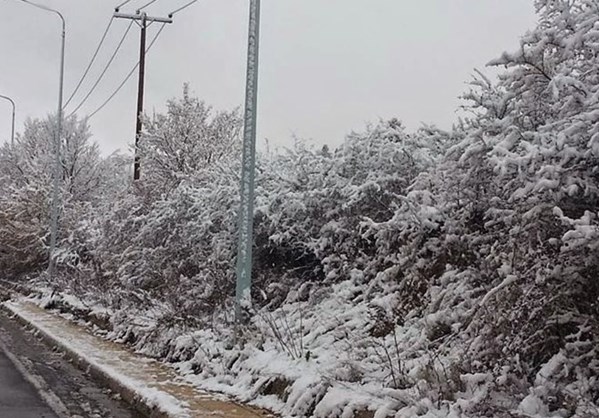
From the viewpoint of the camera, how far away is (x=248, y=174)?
1012cm

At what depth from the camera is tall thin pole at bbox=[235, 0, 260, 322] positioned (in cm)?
1003

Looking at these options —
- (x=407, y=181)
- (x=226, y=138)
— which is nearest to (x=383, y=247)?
(x=407, y=181)

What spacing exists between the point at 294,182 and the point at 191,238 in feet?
8.68

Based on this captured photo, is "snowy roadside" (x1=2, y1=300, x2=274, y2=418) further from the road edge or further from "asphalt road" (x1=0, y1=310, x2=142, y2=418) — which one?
"asphalt road" (x1=0, y1=310, x2=142, y2=418)

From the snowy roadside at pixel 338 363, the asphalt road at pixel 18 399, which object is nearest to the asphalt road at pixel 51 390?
the asphalt road at pixel 18 399

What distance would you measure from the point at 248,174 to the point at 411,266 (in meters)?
2.54

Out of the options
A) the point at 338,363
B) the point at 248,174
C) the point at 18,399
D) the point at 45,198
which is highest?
the point at 45,198

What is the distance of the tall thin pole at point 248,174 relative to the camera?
395 inches

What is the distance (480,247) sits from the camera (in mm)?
8000

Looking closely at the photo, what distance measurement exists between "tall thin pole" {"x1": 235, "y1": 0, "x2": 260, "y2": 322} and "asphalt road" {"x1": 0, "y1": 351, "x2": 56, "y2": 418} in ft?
8.63

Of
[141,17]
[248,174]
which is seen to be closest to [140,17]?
[141,17]

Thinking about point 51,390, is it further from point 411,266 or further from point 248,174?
point 411,266

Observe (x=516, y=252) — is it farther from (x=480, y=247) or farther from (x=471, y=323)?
(x=480, y=247)

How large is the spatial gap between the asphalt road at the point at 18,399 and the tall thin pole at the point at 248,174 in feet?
8.63
